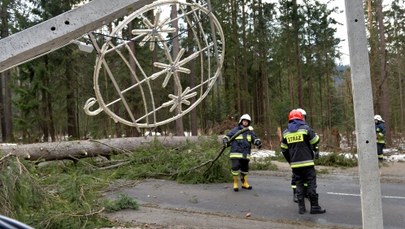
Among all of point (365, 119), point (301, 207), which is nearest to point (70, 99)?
point (301, 207)

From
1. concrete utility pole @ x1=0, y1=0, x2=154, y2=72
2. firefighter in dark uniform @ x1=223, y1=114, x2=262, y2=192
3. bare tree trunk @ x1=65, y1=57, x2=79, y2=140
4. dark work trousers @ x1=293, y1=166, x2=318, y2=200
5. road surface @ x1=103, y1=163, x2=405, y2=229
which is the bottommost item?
road surface @ x1=103, y1=163, x2=405, y2=229

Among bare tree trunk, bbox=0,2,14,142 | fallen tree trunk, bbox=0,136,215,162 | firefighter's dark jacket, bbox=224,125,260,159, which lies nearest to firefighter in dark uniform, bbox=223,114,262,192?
firefighter's dark jacket, bbox=224,125,260,159

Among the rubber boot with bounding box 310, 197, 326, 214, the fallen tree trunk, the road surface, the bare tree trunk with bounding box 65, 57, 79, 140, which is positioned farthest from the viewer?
the bare tree trunk with bounding box 65, 57, 79, 140

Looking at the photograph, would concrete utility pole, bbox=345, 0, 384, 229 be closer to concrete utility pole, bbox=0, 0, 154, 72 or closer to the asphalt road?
concrete utility pole, bbox=0, 0, 154, 72

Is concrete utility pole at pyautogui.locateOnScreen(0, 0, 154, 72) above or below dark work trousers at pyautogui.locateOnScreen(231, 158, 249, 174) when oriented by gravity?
above

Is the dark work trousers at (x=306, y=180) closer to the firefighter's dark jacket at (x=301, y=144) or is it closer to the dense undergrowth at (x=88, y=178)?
the firefighter's dark jacket at (x=301, y=144)

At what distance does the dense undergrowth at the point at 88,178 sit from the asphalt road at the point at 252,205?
1.62ft

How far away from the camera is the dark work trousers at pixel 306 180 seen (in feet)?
25.2

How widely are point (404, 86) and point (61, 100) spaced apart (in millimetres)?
30481

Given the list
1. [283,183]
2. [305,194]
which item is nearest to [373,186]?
[305,194]

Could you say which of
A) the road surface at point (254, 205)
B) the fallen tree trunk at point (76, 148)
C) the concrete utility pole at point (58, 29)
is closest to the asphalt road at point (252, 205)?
the road surface at point (254, 205)

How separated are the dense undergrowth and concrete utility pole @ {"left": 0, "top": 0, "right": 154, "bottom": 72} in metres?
1.66

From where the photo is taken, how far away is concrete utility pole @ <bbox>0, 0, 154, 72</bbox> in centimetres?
410

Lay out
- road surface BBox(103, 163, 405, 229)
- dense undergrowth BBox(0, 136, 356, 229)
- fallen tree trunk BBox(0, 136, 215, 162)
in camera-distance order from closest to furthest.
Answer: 1. dense undergrowth BBox(0, 136, 356, 229)
2. road surface BBox(103, 163, 405, 229)
3. fallen tree trunk BBox(0, 136, 215, 162)
